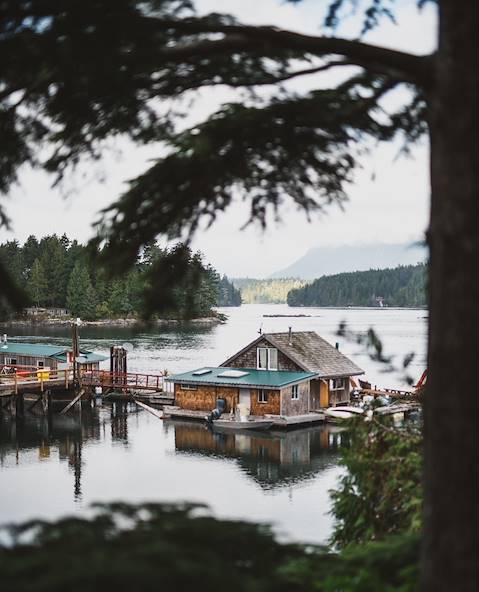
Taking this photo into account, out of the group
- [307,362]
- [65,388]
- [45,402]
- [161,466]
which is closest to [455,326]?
[161,466]

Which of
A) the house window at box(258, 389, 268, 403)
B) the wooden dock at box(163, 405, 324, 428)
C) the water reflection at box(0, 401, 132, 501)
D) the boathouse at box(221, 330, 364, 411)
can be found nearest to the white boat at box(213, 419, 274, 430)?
the wooden dock at box(163, 405, 324, 428)

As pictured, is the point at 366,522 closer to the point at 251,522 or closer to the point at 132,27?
the point at 251,522

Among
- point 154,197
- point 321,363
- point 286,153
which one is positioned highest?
point 286,153

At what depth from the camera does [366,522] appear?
10.0 m

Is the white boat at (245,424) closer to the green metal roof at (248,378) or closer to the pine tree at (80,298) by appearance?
the green metal roof at (248,378)

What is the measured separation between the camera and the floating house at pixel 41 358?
48.6m

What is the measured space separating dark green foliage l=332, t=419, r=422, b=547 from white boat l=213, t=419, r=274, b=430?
27.4 meters

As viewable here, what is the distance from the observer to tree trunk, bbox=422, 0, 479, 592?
3.84m

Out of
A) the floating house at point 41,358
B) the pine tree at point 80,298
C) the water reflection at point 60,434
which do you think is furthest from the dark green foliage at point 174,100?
the pine tree at point 80,298

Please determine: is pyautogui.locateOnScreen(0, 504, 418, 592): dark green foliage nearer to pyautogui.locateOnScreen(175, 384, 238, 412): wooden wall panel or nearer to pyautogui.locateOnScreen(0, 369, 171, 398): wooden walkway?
pyautogui.locateOnScreen(175, 384, 238, 412): wooden wall panel

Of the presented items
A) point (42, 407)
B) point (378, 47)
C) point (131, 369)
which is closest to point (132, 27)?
point (378, 47)

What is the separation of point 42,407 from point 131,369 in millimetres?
17462

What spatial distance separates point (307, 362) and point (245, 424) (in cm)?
589

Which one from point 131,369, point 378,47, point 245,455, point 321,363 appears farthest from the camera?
point 131,369
